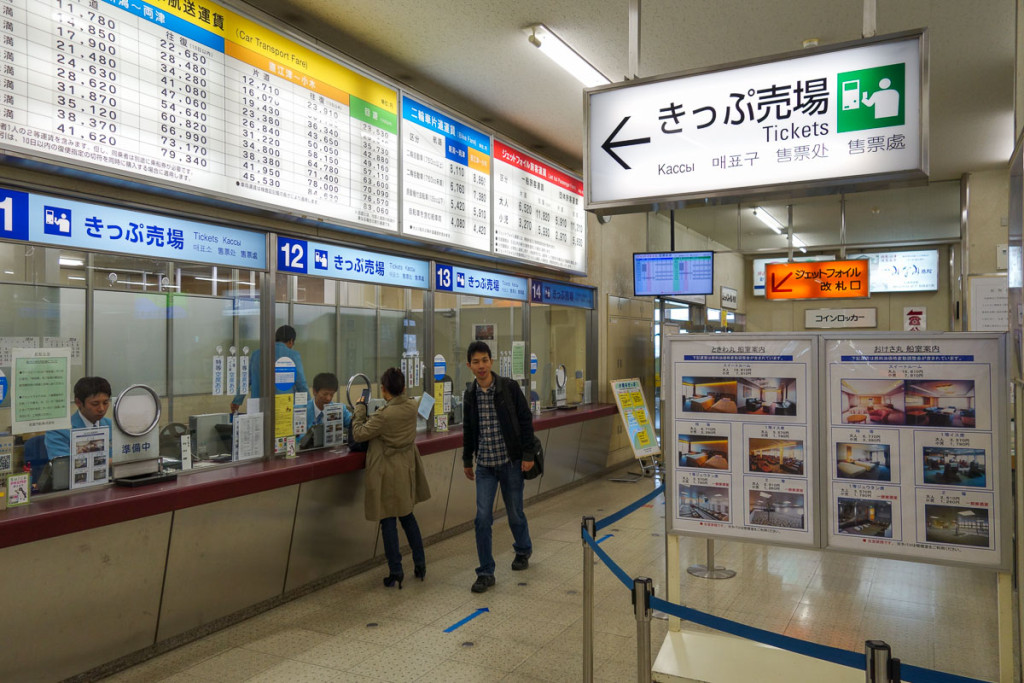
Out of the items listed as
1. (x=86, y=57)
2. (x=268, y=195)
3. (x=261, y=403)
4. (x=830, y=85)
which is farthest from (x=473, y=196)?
(x=830, y=85)

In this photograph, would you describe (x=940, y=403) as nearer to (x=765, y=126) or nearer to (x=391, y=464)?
(x=765, y=126)

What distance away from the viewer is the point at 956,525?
8.75ft

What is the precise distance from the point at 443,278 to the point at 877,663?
4.92 m

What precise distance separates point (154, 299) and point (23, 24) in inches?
60.8

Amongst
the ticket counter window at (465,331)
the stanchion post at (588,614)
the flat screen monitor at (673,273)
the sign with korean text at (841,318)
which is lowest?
the stanchion post at (588,614)

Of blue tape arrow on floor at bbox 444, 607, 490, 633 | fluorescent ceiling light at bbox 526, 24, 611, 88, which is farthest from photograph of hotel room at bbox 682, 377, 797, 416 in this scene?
fluorescent ceiling light at bbox 526, 24, 611, 88

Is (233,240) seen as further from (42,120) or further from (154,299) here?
(42,120)

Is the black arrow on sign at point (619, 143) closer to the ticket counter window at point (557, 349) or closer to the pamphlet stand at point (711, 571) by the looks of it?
the pamphlet stand at point (711, 571)

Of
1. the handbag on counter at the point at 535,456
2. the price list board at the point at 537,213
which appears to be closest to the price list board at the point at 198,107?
the price list board at the point at 537,213

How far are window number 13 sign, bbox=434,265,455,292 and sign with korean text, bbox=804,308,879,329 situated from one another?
35.7ft

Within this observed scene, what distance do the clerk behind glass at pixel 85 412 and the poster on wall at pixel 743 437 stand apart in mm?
3012

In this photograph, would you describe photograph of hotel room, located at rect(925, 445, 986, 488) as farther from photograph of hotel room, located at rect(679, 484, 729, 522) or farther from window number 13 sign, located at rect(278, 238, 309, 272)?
window number 13 sign, located at rect(278, 238, 309, 272)

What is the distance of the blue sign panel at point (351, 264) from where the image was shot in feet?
15.4

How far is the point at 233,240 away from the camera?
429cm
